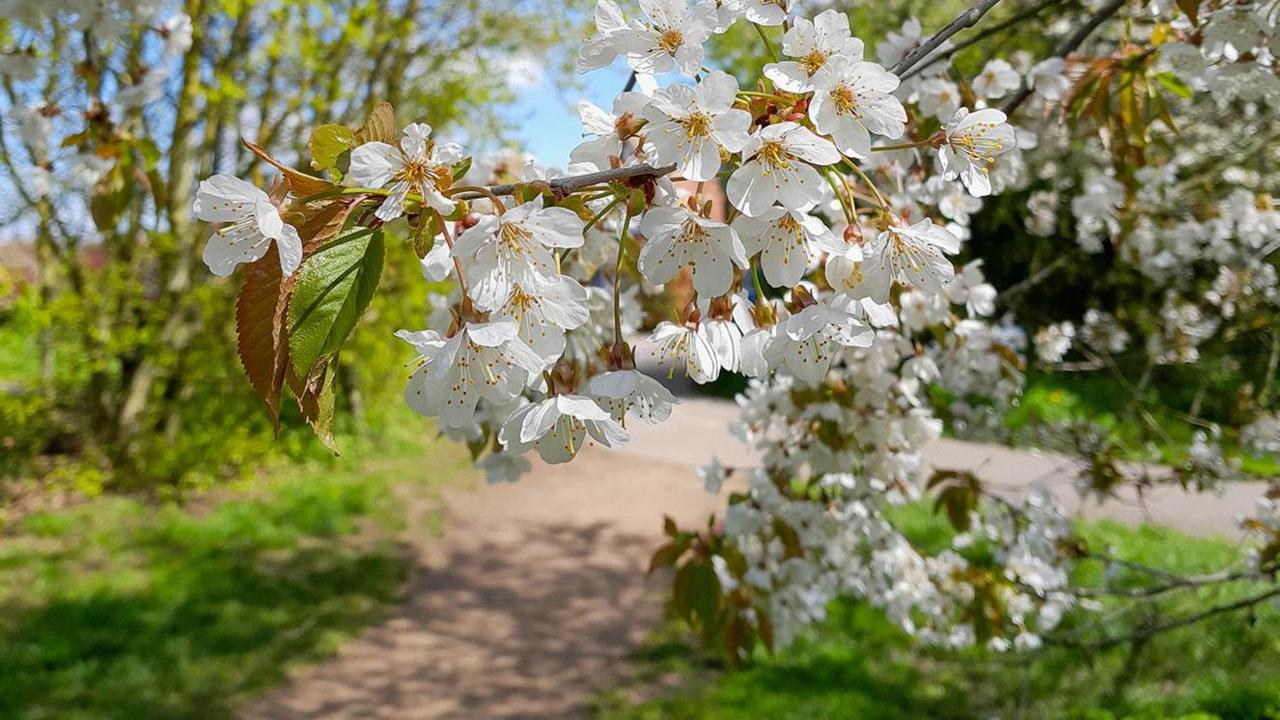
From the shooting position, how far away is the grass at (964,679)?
116 inches

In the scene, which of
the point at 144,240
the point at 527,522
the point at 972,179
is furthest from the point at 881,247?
the point at 144,240

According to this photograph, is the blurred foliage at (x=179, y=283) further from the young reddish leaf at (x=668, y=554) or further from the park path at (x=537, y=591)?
the young reddish leaf at (x=668, y=554)

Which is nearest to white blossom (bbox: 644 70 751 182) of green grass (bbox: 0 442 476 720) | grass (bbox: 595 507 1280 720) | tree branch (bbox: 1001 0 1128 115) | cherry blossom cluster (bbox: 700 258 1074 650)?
cherry blossom cluster (bbox: 700 258 1074 650)

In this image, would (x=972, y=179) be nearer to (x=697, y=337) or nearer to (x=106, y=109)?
(x=697, y=337)

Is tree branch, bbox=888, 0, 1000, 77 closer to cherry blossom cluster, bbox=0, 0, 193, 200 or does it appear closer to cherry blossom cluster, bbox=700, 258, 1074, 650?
cherry blossom cluster, bbox=700, 258, 1074, 650

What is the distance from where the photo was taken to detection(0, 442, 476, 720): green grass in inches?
127

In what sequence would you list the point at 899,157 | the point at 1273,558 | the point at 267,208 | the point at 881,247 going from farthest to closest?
the point at 1273,558 → the point at 899,157 → the point at 881,247 → the point at 267,208

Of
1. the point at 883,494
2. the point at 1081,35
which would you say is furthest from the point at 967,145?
the point at 883,494

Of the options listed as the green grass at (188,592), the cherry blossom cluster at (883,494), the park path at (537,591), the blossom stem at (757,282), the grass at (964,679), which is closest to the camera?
the blossom stem at (757,282)

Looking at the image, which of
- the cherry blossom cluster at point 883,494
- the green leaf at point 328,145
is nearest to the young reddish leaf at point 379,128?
the green leaf at point 328,145

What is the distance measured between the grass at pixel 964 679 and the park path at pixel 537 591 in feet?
1.13

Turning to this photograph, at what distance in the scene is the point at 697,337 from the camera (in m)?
1.00

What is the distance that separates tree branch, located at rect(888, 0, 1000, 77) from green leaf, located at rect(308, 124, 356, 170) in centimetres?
65

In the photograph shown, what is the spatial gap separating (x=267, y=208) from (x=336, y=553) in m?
4.54
